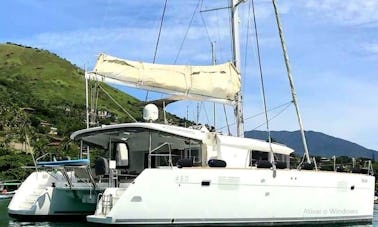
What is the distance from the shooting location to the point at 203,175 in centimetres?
1719

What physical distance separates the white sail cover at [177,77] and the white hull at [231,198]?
3971mm

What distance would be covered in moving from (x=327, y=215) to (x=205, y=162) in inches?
194

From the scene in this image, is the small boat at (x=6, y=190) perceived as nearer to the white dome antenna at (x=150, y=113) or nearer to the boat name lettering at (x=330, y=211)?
the white dome antenna at (x=150, y=113)

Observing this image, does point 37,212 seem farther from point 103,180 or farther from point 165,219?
point 165,219

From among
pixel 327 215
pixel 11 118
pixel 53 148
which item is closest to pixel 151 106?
pixel 327 215

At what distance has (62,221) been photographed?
20.4 m

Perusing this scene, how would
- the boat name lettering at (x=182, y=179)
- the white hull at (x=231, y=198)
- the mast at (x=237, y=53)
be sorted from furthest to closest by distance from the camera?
the mast at (x=237, y=53)
the boat name lettering at (x=182, y=179)
the white hull at (x=231, y=198)

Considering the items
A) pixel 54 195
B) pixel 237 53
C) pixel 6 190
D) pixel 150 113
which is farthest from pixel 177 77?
pixel 6 190

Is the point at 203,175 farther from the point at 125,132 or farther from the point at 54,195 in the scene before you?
the point at 54,195

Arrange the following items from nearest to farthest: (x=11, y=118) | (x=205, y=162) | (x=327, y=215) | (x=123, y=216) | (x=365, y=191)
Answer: (x=123, y=216) < (x=205, y=162) < (x=327, y=215) < (x=365, y=191) < (x=11, y=118)

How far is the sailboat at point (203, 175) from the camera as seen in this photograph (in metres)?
16.6

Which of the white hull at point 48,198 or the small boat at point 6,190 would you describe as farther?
the small boat at point 6,190

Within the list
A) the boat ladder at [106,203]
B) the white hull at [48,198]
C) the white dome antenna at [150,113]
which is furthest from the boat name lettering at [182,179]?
the white hull at [48,198]

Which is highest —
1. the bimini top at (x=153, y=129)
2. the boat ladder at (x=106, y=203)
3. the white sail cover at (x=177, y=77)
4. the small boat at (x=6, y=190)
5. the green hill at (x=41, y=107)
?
the green hill at (x=41, y=107)
